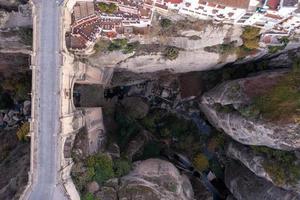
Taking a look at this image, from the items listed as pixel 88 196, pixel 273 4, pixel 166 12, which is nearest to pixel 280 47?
pixel 273 4

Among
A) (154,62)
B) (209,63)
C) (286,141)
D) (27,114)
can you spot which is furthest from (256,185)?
(27,114)

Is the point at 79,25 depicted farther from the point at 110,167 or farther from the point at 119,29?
the point at 110,167

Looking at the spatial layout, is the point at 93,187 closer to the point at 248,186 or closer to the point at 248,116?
the point at 248,116

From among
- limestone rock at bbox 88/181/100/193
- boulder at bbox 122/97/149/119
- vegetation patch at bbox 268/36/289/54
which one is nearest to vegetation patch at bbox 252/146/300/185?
vegetation patch at bbox 268/36/289/54

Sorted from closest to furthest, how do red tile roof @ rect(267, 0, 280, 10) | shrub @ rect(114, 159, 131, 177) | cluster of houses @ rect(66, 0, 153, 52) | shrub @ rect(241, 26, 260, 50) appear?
red tile roof @ rect(267, 0, 280, 10) → cluster of houses @ rect(66, 0, 153, 52) → shrub @ rect(241, 26, 260, 50) → shrub @ rect(114, 159, 131, 177)

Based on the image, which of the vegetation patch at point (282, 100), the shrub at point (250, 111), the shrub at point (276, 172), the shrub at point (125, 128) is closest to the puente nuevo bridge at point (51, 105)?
the shrub at point (125, 128)

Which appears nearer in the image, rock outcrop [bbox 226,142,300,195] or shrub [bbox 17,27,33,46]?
shrub [bbox 17,27,33,46]

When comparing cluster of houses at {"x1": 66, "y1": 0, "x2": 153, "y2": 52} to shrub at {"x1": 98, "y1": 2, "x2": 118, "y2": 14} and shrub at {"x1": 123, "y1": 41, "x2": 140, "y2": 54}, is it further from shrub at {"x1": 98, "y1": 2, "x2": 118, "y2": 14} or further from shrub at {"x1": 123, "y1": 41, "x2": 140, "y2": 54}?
shrub at {"x1": 123, "y1": 41, "x2": 140, "y2": 54}
